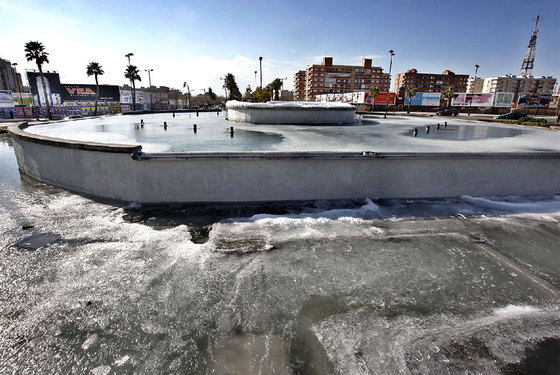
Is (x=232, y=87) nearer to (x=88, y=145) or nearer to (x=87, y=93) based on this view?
(x=87, y=93)

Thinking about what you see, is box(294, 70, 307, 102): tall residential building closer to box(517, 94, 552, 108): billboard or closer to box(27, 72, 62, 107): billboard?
box(517, 94, 552, 108): billboard

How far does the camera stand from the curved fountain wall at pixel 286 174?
835 centimetres

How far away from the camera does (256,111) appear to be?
68.4ft

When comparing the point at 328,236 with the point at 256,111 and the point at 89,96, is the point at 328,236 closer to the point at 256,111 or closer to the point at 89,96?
the point at 256,111

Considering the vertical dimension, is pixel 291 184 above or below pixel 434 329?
above

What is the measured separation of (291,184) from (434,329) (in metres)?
5.54

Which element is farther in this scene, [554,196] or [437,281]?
[554,196]

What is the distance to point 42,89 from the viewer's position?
66.5 meters

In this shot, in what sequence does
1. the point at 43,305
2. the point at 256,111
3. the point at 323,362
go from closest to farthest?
the point at 323,362, the point at 43,305, the point at 256,111

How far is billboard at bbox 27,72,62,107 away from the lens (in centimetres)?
6594

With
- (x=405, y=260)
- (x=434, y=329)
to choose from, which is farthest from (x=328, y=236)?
(x=434, y=329)

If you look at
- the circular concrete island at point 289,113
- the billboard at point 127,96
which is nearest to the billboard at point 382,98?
the circular concrete island at point 289,113

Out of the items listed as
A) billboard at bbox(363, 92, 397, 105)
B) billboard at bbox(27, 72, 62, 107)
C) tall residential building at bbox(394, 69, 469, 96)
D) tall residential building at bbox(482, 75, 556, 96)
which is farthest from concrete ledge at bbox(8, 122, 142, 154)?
tall residential building at bbox(482, 75, 556, 96)

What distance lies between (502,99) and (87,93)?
3986 inches
